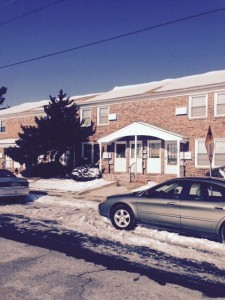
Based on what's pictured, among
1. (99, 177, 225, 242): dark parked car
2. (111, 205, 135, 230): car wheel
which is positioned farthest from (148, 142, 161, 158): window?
(111, 205, 135, 230): car wheel

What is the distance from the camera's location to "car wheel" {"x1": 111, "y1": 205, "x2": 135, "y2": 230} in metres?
8.92

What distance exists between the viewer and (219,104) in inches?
779

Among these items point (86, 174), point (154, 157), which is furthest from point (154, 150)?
point (86, 174)

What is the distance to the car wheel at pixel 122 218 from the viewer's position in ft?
29.3

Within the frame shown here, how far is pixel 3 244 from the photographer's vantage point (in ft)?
23.6

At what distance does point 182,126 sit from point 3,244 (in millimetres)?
16002

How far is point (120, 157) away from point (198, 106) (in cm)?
664

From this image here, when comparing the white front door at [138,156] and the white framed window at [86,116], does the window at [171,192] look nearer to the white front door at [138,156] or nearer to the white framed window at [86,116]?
the white front door at [138,156]

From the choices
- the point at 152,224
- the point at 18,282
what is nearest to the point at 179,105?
the point at 152,224

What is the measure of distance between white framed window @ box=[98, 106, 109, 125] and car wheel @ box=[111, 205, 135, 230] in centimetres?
1610

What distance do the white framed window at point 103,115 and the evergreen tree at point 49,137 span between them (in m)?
1.66

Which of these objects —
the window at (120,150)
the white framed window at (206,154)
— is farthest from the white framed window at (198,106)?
the window at (120,150)

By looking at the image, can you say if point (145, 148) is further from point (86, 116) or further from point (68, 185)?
point (86, 116)

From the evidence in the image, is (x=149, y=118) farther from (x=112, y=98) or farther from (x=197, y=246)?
(x=197, y=246)
